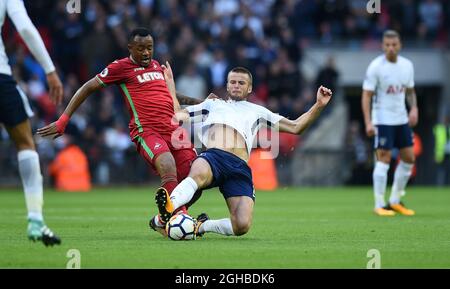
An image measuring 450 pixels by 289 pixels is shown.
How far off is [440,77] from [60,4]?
11.0 meters

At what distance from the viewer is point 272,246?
32.8ft

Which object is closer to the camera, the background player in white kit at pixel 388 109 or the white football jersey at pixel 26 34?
the white football jersey at pixel 26 34

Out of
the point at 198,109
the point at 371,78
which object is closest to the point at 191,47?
the point at 371,78

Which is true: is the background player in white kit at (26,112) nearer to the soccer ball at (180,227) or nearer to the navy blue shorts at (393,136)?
the soccer ball at (180,227)

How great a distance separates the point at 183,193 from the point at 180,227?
0.39 metres

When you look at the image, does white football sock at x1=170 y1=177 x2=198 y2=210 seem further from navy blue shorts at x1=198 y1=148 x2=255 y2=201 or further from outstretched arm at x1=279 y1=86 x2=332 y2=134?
outstretched arm at x1=279 y1=86 x2=332 y2=134

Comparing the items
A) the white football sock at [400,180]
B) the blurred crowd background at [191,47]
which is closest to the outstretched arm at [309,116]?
the white football sock at [400,180]

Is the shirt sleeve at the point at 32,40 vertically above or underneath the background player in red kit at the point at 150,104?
above

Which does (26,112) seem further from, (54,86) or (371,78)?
(371,78)

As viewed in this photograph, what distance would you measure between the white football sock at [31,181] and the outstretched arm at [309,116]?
333 centimetres

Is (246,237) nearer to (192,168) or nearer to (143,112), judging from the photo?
(192,168)

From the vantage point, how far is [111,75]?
11.4 meters

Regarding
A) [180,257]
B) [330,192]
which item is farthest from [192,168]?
[330,192]

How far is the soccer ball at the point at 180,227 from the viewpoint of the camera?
10.6 m
